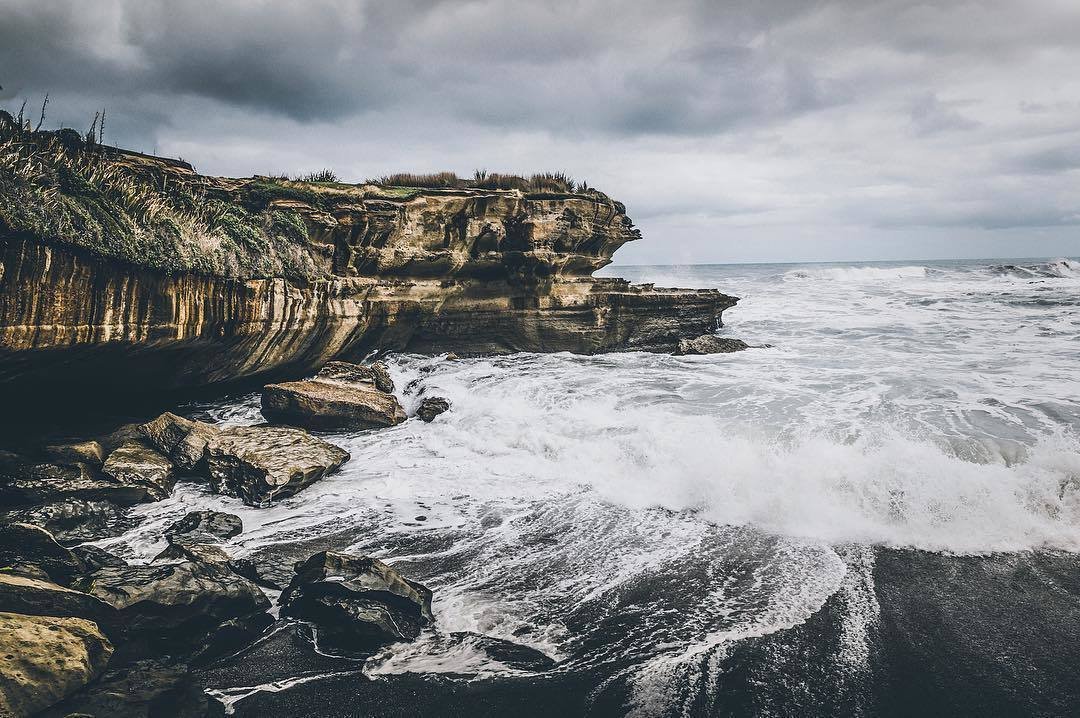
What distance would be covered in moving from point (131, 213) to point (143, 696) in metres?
6.17

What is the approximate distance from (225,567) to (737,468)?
6.10 m

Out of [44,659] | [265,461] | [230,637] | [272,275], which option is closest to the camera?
[44,659]

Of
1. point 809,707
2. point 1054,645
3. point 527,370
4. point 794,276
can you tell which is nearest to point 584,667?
point 809,707

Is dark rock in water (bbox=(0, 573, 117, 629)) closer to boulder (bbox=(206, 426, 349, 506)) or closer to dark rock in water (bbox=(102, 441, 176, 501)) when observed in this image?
boulder (bbox=(206, 426, 349, 506))

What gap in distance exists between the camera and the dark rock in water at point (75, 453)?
701cm

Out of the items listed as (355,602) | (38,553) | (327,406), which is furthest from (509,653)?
(327,406)

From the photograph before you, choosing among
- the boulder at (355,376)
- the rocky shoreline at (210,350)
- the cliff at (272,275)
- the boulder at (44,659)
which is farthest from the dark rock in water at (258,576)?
the boulder at (355,376)

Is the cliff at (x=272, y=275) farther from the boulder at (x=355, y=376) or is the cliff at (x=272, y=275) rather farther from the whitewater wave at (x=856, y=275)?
the whitewater wave at (x=856, y=275)

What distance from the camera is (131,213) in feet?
24.1

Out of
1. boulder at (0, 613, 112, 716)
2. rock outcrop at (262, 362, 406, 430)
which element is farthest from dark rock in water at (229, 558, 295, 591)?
rock outcrop at (262, 362, 406, 430)

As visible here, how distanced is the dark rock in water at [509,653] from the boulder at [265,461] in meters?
3.80

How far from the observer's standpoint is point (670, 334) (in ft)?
56.4

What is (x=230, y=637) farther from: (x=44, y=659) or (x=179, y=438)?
(x=179, y=438)

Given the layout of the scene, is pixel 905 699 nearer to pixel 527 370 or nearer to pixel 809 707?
Result: pixel 809 707
